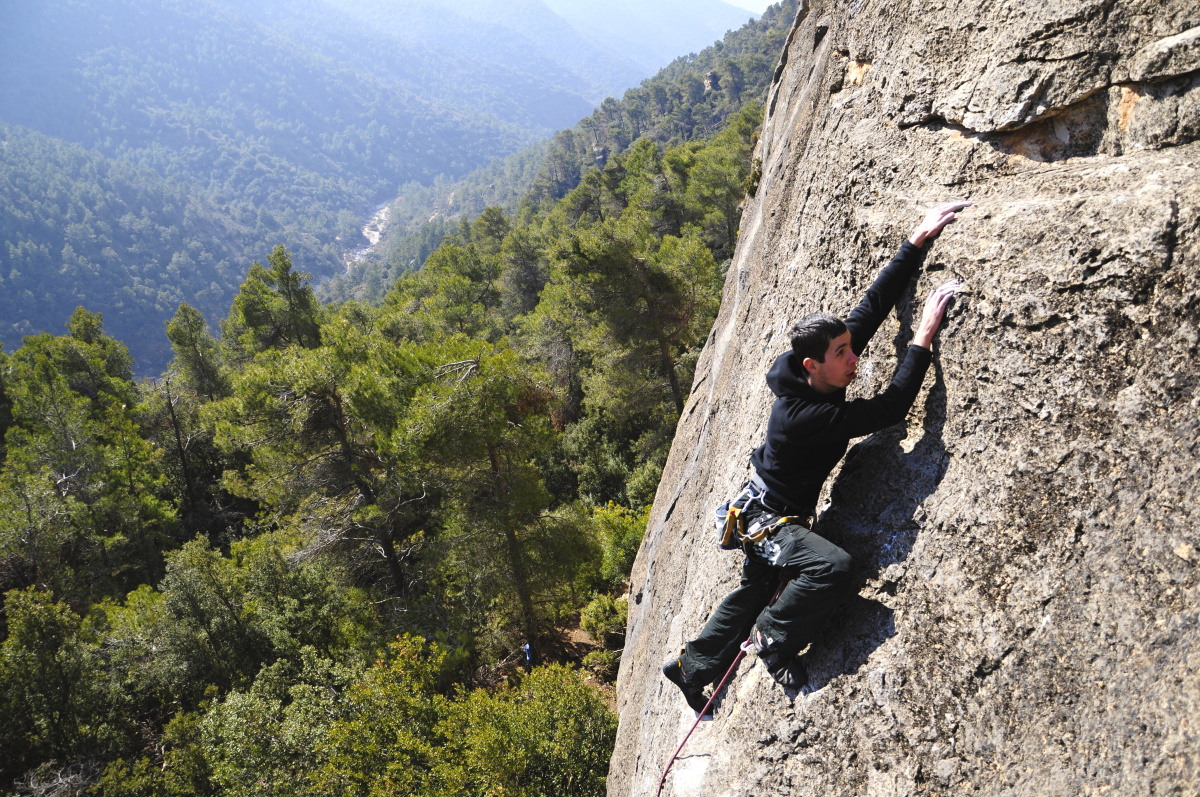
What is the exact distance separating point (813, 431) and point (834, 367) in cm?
42

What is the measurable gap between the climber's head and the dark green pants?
38.9 inches

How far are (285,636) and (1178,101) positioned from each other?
1918cm

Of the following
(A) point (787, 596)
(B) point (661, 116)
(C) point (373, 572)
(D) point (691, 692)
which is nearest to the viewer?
(A) point (787, 596)

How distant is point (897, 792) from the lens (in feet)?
10.8

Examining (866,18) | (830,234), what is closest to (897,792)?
(830,234)

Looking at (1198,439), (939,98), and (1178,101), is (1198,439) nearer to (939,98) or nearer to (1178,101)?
(1178,101)

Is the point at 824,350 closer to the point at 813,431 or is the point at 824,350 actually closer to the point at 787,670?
the point at 813,431

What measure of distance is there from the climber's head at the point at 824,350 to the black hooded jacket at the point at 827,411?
7 centimetres

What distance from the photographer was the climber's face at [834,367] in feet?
12.4

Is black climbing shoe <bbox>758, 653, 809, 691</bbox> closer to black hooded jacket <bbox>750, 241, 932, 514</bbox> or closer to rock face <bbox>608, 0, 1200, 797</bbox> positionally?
rock face <bbox>608, 0, 1200, 797</bbox>

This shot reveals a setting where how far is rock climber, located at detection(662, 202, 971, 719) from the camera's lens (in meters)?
3.60

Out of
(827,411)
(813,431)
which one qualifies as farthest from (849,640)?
(827,411)

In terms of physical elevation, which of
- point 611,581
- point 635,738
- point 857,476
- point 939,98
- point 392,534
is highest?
point 939,98

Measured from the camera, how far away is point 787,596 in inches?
154
